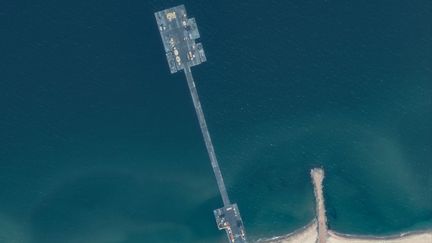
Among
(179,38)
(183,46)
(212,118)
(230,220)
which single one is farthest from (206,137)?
(179,38)

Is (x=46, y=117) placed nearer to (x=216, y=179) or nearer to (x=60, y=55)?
(x=60, y=55)

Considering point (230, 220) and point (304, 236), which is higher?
point (230, 220)

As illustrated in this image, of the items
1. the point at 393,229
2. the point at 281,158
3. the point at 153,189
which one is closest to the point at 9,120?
the point at 153,189

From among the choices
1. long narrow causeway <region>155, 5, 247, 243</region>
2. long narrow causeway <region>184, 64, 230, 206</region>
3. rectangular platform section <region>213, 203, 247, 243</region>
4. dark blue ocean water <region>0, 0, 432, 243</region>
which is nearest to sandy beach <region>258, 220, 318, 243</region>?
dark blue ocean water <region>0, 0, 432, 243</region>

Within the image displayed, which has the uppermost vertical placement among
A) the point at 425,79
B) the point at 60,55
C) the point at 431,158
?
the point at 60,55

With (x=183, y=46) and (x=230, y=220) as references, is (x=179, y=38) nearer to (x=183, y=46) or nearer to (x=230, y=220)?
(x=183, y=46)

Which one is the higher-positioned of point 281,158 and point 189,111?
point 189,111

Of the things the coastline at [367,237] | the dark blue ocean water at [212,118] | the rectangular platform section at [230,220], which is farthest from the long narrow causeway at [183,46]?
the coastline at [367,237]
